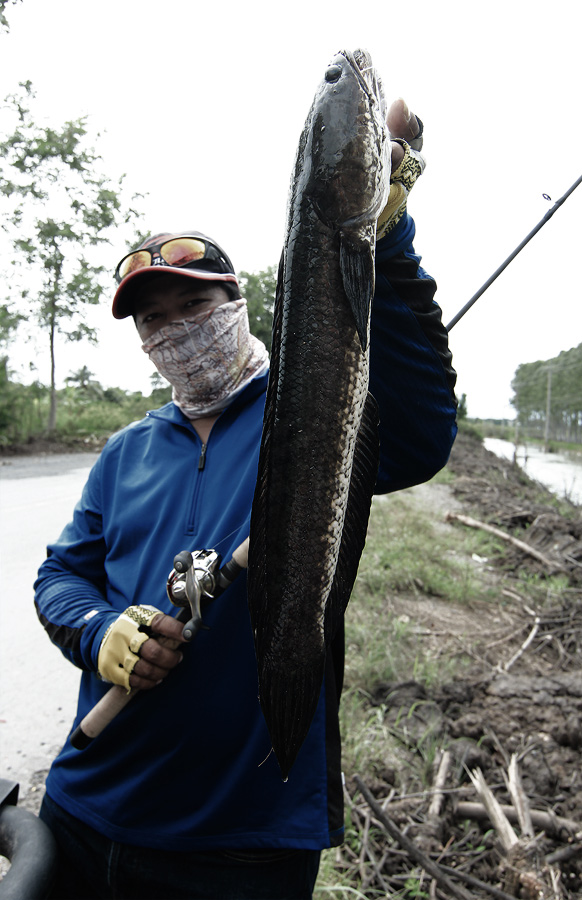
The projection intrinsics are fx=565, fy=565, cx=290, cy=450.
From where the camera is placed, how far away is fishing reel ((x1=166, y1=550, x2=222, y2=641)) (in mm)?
1618

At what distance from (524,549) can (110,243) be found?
20099 millimetres

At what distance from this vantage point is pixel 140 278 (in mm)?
2082

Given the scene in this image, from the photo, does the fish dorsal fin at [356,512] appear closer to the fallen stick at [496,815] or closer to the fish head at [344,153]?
the fish head at [344,153]

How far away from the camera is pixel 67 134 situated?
20.9m

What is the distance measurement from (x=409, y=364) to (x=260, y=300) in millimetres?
28010

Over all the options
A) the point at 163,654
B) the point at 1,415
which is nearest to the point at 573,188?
the point at 163,654

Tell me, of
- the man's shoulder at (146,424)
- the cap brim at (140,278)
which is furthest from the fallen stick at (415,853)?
the cap brim at (140,278)

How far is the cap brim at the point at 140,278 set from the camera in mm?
2035

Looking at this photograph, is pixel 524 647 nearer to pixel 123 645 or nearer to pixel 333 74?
pixel 123 645

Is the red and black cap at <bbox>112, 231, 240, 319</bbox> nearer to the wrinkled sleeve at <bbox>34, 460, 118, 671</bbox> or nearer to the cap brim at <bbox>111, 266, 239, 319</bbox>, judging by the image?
the cap brim at <bbox>111, 266, 239, 319</bbox>

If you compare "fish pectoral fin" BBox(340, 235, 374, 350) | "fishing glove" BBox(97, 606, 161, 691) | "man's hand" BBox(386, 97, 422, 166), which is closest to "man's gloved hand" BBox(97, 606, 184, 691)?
"fishing glove" BBox(97, 606, 161, 691)

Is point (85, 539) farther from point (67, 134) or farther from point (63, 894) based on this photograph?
point (67, 134)

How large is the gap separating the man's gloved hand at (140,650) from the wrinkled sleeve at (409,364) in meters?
0.84

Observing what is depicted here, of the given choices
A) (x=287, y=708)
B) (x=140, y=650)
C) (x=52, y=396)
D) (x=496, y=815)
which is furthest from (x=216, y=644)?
(x=52, y=396)
